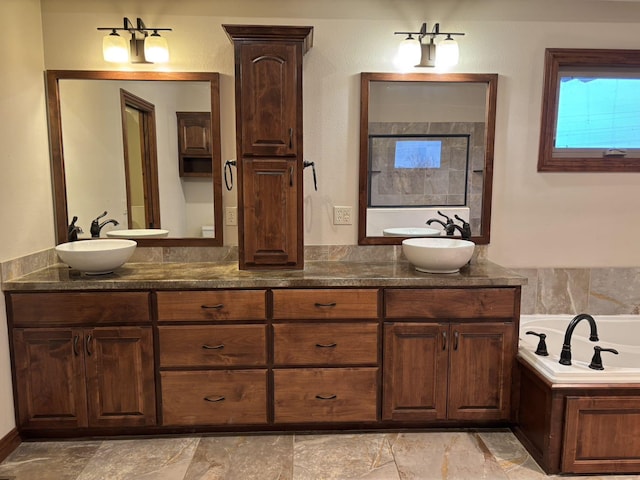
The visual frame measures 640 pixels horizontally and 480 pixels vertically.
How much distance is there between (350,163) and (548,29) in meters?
1.43

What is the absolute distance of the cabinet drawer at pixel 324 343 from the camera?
2.37 meters

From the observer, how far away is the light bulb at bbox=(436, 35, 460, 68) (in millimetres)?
2598

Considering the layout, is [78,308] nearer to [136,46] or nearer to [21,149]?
[21,149]

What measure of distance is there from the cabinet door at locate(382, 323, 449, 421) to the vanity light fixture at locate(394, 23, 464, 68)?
4.95 feet

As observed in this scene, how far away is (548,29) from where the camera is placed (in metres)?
2.73

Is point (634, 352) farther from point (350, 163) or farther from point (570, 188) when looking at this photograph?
point (350, 163)

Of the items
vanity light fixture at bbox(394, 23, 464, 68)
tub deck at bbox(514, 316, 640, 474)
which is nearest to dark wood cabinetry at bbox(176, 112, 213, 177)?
vanity light fixture at bbox(394, 23, 464, 68)

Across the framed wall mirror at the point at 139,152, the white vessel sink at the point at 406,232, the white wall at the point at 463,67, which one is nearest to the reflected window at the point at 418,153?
the white wall at the point at 463,67

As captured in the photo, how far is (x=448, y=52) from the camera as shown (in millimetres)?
2605

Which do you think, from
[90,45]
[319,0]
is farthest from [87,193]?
[319,0]

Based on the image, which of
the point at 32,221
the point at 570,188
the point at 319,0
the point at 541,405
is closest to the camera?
the point at 541,405

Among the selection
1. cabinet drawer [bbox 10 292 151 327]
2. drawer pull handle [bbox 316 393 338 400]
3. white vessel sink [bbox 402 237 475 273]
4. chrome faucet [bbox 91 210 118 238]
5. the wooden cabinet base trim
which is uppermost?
chrome faucet [bbox 91 210 118 238]

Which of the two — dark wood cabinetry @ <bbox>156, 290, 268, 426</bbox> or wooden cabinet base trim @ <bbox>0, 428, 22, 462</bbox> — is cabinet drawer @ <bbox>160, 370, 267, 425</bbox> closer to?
dark wood cabinetry @ <bbox>156, 290, 268, 426</bbox>

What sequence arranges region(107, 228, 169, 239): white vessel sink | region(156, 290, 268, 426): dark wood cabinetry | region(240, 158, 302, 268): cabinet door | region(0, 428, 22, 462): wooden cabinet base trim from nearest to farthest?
region(0, 428, 22, 462): wooden cabinet base trim < region(156, 290, 268, 426): dark wood cabinetry < region(240, 158, 302, 268): cabinet door < region(107, 228, 169, 239): white vessel sink
